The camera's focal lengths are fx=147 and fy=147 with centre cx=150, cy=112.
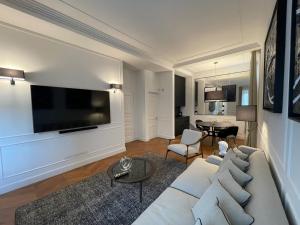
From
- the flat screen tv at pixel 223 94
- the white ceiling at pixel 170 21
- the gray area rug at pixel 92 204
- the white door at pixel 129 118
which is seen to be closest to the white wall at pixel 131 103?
the white door at pixel 129 118

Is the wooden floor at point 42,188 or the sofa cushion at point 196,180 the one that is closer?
the sofa cushion at point 196,180

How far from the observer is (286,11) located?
1.28 metres

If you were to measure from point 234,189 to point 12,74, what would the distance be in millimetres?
3422

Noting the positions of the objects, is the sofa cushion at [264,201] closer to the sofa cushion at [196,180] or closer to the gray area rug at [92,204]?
the sofa cushion at [196,180]

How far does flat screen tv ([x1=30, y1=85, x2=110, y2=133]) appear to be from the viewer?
2.80 m

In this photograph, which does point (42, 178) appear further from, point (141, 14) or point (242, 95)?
point (242, 95)

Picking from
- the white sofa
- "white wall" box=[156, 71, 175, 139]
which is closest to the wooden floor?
the white sofa

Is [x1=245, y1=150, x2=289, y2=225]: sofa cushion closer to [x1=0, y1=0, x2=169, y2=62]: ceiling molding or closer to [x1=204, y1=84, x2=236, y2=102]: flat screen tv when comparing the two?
[x1=0, y1=0, x2=169, y2=62]: ceiling molding

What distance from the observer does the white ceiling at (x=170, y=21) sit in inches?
91.4

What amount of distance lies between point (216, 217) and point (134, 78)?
5444mm

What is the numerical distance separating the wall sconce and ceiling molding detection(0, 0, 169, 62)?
933 mm

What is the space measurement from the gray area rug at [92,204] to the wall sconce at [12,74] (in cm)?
200

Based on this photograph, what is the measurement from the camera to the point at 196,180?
1.95 meters

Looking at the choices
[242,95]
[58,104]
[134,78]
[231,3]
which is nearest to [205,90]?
[242,95]
